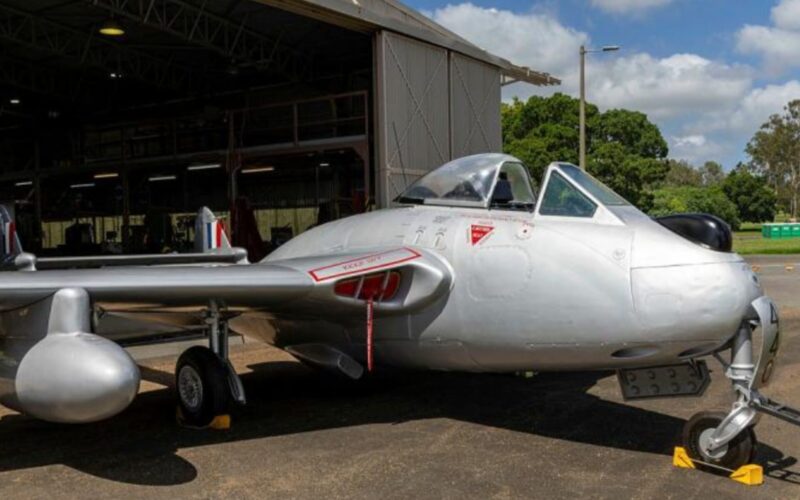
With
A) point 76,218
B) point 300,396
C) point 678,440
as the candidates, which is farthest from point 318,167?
point 678,440

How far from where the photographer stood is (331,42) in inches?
913

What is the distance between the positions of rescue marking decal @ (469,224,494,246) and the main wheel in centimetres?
219

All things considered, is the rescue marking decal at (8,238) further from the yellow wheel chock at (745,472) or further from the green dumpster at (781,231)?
the green dumpster at (781,231)

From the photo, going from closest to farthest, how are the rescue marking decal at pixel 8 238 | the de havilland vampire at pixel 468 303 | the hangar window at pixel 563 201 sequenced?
the de havilland vampire at pixel 468 303, the hangar window at pixel 563 201, the rescue marking decal at pixel 8 238

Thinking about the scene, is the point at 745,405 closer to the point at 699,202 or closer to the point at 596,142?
the point at 596,142

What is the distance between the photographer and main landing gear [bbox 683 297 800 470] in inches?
203

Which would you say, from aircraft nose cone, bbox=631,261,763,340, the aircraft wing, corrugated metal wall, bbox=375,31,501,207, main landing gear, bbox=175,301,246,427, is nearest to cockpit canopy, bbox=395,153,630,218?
the aircraft wing

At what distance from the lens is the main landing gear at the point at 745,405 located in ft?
16.9

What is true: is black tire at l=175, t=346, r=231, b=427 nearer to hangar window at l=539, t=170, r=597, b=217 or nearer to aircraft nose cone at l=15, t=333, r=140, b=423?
aircraft nose cone at l=15, t=333, r=140, b=423

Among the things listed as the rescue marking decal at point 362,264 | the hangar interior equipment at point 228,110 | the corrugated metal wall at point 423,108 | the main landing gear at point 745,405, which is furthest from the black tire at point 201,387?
the corrugated metal wall at point 423,108

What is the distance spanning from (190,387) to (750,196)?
96.3 meters

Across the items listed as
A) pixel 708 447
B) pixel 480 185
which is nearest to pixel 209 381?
pixel 480 185

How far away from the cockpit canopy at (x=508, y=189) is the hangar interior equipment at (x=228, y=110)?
8.75 meters

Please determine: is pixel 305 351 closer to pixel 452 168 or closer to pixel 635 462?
pixel 452 168
